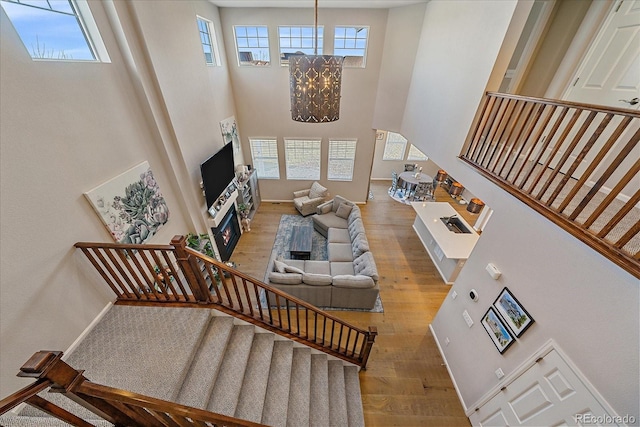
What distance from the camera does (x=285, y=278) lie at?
3.94 metres

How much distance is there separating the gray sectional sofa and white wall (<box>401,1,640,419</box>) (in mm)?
1262

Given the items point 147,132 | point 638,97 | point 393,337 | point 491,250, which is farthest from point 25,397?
point 638,97

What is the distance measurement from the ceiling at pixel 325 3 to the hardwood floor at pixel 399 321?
4.88m

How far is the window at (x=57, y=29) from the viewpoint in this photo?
179cm

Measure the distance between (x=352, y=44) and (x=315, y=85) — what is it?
4.09 metres

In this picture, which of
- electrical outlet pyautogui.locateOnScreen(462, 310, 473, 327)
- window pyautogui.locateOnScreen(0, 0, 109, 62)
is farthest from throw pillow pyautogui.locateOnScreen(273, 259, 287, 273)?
window pyautogui.locateOnScreen(0, 0, 109, 62)

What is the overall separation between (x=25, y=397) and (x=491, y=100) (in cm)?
437

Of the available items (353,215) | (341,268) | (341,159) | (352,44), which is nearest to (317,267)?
(341,268)

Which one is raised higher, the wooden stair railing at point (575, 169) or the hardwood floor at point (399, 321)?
the wooden stair railing at point (575, 169)

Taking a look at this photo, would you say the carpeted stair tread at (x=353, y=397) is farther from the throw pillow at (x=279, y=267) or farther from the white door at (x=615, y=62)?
the white door at (x=615, y=62)

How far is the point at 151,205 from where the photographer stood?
304cm

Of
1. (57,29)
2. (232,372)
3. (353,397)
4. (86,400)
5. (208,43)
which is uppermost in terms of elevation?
(208,43)

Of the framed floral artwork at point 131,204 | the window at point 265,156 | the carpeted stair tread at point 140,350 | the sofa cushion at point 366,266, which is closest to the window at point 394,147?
the window at point 265,156

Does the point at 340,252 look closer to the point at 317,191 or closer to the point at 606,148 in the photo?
the point at 317,191
